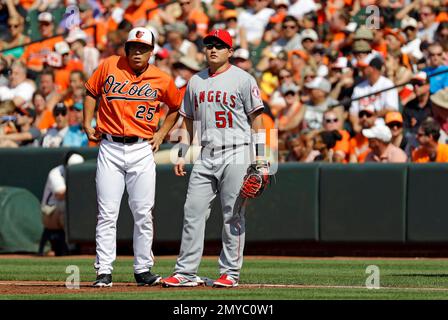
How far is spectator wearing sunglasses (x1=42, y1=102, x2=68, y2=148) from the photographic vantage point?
1914 cm

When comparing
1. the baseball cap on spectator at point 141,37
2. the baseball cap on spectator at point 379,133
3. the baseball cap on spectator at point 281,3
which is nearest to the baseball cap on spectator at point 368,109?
the baseball cap on spectator at point 379,133

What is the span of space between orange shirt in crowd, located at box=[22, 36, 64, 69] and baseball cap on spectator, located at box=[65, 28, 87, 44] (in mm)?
339

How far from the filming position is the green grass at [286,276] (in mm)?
9969

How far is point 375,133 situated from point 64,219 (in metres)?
4.45

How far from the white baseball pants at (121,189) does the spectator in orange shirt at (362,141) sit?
675cm

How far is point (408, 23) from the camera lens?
19422 mm

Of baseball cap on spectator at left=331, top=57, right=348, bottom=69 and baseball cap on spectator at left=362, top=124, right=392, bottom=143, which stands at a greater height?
baseball cap on spectator at left=331, top=57, right=348, bottom=69

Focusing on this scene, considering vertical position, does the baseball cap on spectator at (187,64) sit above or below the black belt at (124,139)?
above

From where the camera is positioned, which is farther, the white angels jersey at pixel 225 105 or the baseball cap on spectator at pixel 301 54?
the baseball cap on spectator at pixel 301 54

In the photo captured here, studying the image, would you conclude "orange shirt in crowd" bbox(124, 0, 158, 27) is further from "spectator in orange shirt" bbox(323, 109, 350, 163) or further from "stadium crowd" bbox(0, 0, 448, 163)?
"spectator in orange shirt" bbox(323, 109, 350, 163)

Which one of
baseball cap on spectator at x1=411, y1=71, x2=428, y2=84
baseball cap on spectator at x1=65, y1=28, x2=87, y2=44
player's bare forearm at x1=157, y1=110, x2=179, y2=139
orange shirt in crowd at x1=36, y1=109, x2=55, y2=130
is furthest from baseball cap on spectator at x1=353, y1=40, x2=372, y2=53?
player's bare forearm at x1=157, y1=110, x2=179, y2=139

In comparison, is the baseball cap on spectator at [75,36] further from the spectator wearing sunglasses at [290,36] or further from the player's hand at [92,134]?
the player's hand at [92,134]
